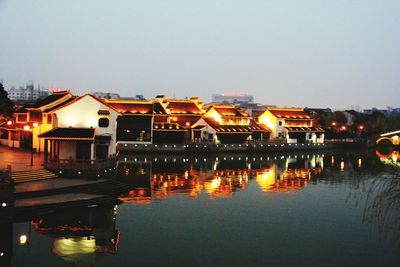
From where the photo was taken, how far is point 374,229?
29.0 metres

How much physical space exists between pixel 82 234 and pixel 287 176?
3353 centimetres

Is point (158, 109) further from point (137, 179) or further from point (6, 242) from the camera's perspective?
point (6, 242)

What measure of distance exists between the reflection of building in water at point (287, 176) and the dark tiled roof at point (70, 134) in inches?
661

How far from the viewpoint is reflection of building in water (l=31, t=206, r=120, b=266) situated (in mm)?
22828

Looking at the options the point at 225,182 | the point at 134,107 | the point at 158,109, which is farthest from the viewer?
the point at 158,109

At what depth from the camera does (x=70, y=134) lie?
1697 inches

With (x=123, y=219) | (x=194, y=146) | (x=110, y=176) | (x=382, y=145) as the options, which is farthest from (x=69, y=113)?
(x=382, y=145)

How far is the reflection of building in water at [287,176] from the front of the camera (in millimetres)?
46081

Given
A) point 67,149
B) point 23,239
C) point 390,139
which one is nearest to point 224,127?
point 390,139

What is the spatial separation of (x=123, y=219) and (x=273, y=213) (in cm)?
1050

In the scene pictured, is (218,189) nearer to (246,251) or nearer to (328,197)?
(328,197)

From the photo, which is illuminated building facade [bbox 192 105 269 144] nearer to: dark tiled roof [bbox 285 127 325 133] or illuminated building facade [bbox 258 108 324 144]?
illuminated building facade [bbox 258 108 324 144]

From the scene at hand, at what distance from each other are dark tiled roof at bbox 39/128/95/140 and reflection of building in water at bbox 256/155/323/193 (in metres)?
16.8

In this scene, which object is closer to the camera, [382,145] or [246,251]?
[246,251]
